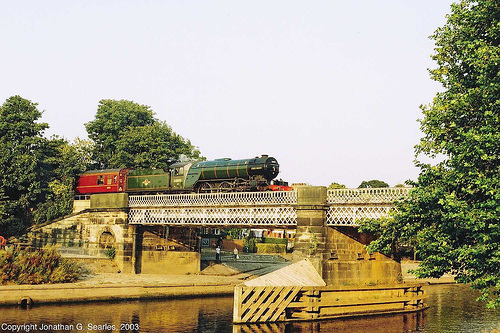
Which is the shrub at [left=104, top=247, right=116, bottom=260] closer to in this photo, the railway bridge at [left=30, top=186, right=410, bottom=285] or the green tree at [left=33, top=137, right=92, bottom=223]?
the railway bridge at [left=30, top=186, right=410, bottom=285]

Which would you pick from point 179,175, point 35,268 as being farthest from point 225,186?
point 35,268

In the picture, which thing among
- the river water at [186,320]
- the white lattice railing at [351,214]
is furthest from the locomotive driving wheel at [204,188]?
the white lattice railing at [351,214]

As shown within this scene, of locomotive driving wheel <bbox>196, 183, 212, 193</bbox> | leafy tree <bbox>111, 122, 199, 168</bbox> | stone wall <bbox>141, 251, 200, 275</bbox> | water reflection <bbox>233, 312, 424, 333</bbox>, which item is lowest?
water reflection <bbox>233, 312, 424, 333</bbox>

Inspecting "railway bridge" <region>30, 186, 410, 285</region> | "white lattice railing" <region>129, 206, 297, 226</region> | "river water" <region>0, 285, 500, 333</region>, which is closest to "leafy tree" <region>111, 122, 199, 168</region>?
"railway bridge" <region>30, 186, 410, 285</region>

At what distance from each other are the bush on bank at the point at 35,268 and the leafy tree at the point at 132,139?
3359 centimetres

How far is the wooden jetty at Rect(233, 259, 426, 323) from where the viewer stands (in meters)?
28.6

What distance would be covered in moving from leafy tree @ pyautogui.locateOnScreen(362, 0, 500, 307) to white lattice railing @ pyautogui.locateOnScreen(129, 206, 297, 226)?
11.0 meters

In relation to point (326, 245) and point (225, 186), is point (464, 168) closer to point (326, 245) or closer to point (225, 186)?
point (326, 245)

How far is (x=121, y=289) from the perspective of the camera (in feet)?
124

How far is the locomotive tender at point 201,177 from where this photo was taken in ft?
145

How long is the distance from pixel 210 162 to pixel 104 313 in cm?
1874

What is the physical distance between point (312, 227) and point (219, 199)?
825 cm

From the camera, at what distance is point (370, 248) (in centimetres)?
2630

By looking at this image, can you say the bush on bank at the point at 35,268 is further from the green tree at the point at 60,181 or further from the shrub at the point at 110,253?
the green tree at the point at 60,181
